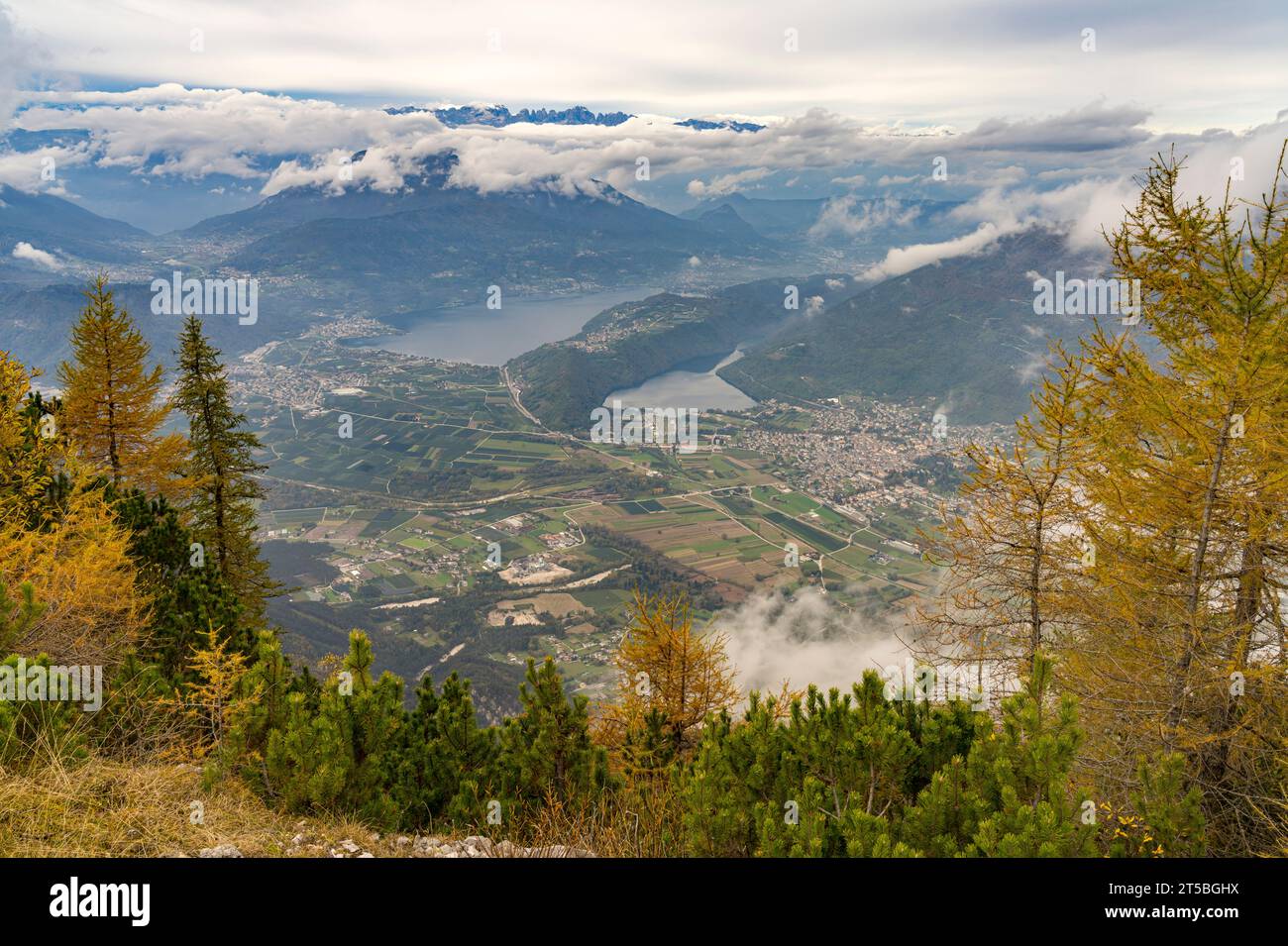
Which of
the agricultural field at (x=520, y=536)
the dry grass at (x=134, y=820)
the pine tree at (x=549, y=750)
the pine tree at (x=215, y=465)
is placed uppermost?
the pine tree at (x=215, y=465)

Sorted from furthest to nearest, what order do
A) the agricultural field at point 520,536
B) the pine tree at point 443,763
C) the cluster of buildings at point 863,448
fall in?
the cluster of buildings at point 863,448 < the agricultural field at point 520,536 < the pine tree at point 443,763

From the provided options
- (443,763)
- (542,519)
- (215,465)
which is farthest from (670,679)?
(542,519)

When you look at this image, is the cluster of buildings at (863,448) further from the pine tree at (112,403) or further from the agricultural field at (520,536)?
the pine tree at (112,403)

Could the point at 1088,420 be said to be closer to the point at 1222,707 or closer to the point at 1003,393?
the point at 1222,707

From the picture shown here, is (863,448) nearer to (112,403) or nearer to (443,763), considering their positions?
(112,403)

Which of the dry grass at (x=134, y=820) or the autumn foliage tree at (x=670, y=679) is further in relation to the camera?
the autumn foliage tree at (x=670, y=679)

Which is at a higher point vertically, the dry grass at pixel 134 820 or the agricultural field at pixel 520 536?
the dry grass at pixel 134 820

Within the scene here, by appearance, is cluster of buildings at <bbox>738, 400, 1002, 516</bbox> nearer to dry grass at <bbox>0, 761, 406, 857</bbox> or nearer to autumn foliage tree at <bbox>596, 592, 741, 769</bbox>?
autumn foliage tree at <bbox>596, 592, 741, 769</bbox>

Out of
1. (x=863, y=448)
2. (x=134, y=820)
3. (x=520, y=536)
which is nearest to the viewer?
(x=134, y=820)

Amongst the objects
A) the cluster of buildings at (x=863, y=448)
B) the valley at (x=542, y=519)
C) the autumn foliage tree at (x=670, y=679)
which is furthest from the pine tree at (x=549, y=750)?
the cluster of buildings at (x=863, y=448)
